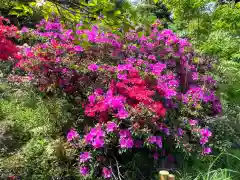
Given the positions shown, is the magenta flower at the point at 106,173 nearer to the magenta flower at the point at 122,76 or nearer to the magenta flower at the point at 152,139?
the magenta flower at the point at 152,139

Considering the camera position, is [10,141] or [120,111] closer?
[120,111]

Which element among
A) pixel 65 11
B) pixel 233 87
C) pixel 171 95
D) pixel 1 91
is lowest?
pixel 1 91

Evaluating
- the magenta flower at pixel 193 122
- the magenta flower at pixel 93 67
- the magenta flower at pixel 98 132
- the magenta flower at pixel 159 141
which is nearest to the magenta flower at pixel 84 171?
the magenta flower at pixel 98 132

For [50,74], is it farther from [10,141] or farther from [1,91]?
[1,91]

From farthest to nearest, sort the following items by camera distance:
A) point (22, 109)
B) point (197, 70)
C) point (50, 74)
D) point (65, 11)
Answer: point (22, 109) < point (197, 70) < point (50, 74) < point (65, 11)

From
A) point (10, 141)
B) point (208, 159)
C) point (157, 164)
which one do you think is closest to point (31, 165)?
point (10, 141)

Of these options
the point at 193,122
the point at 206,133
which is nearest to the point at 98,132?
the point at 193,122

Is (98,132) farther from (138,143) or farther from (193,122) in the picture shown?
(193,122)

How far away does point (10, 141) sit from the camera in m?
5.04

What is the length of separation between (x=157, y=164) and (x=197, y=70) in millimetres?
1717

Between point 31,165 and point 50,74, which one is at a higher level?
point 50,74

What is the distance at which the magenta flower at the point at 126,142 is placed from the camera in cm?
411

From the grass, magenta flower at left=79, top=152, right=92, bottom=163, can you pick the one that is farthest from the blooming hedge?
the grass

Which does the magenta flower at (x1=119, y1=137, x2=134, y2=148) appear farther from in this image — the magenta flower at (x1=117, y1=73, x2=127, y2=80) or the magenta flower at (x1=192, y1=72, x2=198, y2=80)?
the magenta flower at (x1=192, y1=72, x2=198, y2=80)
